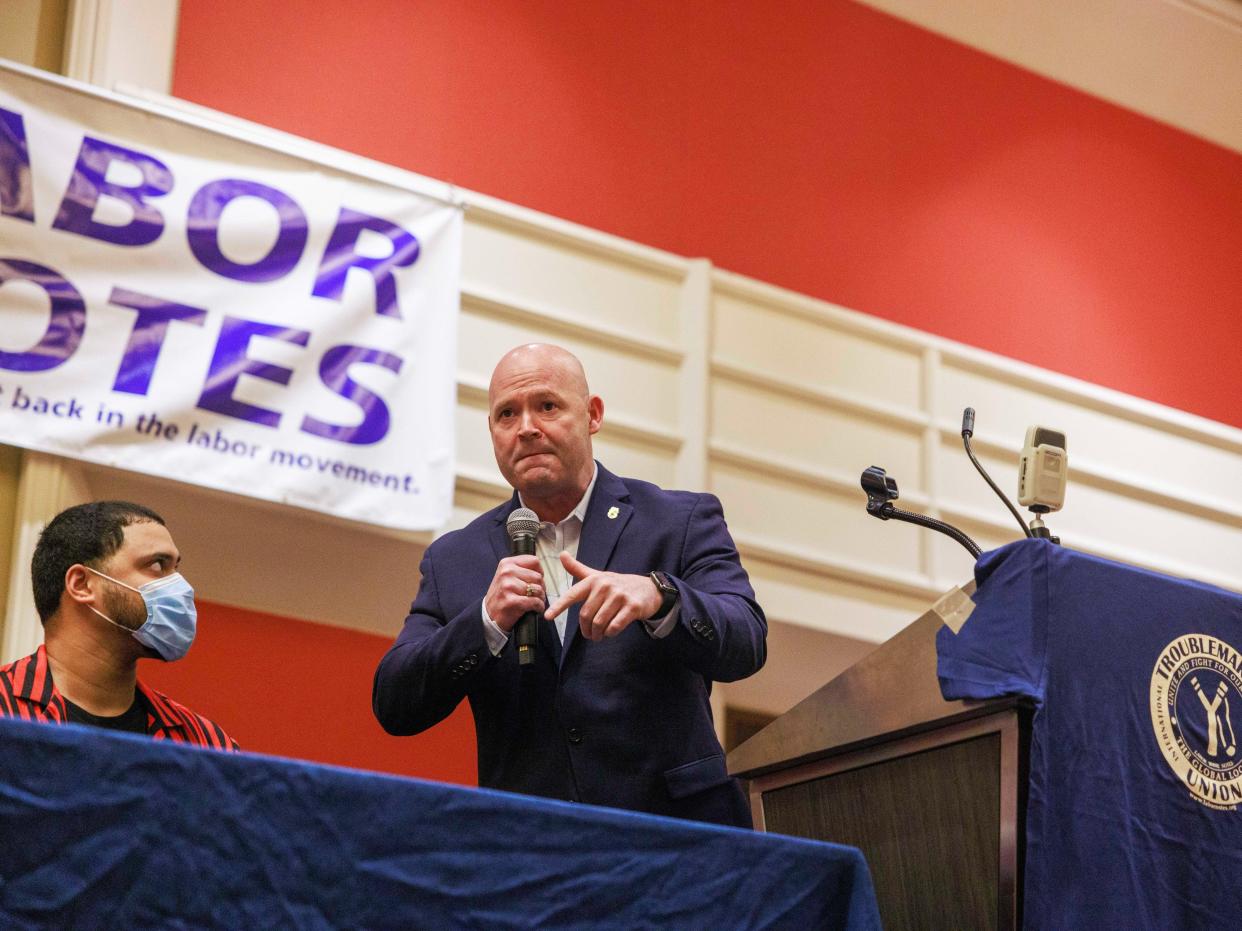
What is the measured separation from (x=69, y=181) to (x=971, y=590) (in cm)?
271

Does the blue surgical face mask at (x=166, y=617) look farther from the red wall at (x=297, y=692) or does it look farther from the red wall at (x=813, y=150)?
the red wall at (x=813, y=150)

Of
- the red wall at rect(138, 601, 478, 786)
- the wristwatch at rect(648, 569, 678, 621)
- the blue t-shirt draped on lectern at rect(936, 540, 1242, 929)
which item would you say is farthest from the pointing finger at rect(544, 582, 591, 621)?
the red wall at rect(138, 601, 478, 786)

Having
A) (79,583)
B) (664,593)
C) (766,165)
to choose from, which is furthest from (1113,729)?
(766,165)

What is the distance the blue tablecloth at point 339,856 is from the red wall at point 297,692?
2677 millimetres

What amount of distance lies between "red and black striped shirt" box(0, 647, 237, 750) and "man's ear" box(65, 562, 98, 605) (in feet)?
0.34

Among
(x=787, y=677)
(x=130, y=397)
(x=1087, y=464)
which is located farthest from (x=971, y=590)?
(x=1087, y=464)

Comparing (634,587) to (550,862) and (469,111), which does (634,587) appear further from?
(469,111)

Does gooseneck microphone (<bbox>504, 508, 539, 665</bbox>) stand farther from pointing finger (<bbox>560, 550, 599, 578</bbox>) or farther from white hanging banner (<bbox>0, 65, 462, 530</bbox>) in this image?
white hanging banner (<bbox>0, 65, 462, 530</bbox>)

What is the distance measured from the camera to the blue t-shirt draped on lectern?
1.85 metres

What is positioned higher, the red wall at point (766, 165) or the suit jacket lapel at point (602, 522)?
the red wall at point (766, 165)

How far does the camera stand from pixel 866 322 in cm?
506

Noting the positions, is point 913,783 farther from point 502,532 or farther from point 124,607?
point 124,607

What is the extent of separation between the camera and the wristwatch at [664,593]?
201cm

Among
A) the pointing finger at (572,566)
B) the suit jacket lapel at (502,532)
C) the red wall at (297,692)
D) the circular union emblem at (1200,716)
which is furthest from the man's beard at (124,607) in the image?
the circular union emblem at (1200,716)
